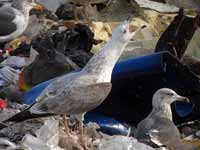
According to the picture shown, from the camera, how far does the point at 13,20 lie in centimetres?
1027

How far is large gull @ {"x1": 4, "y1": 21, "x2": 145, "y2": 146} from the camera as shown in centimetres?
625

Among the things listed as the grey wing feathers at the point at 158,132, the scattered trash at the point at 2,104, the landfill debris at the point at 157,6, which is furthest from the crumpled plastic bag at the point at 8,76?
the landfill debris at the point at 157,6

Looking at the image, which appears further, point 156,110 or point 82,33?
point 82,33

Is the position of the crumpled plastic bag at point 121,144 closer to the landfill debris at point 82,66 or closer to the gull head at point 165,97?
the landfill debris at point 82,66

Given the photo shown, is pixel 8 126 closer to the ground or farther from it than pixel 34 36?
farther from it

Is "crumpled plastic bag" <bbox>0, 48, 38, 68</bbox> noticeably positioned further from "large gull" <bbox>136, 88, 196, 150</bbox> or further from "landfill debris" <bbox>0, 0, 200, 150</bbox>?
"large gull" <bbox>136, 88, 196, 150</bbox>

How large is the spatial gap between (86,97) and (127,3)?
564 centimetres

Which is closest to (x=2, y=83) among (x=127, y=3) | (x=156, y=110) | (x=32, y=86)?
(x=32, y=86)

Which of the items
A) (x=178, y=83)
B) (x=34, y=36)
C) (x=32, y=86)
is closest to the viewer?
(x=178, y=83)

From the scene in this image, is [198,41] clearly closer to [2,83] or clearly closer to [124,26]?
[2,83]

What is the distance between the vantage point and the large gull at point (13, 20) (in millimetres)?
10094

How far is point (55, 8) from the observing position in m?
11.6

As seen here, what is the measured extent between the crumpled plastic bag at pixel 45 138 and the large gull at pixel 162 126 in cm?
72

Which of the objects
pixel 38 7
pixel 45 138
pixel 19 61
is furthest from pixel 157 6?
pixel 45 138
